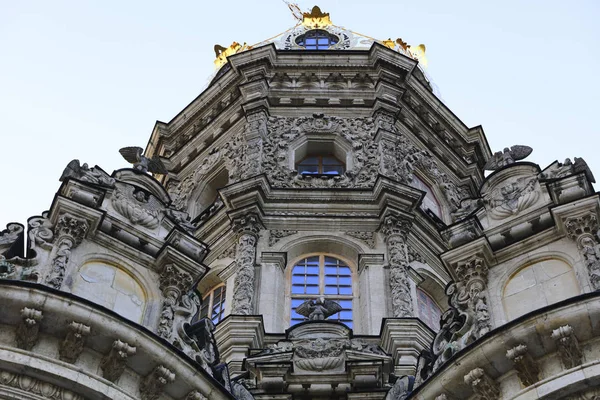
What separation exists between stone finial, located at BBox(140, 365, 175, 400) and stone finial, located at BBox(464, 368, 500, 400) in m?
4.68

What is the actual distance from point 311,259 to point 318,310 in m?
5.40

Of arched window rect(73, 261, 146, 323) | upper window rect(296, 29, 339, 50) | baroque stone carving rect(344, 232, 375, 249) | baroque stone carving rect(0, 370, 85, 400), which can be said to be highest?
upper window rect(296, 29, 339, 50)

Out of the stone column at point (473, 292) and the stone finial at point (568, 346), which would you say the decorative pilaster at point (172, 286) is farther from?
the stone finial at point (568, 346)

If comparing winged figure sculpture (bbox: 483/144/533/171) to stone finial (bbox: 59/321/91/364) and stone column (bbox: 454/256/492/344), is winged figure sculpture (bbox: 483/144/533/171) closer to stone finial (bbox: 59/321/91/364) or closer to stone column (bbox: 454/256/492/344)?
stone column (bbox: 454/256/492/344)

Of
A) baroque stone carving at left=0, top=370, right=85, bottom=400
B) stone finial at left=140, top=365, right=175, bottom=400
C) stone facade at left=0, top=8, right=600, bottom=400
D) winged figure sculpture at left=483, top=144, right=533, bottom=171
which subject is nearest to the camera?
baroque stone carving at left=0, top=370, right=85, bottom=400

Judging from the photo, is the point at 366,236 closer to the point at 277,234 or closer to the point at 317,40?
the point at 277,234

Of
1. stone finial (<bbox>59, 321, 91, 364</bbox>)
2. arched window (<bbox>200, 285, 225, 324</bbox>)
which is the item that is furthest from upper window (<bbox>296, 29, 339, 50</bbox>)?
stone finial (<bbox>59, 321, 91, 364</bbox>)

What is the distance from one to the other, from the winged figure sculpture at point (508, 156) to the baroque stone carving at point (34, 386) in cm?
1080

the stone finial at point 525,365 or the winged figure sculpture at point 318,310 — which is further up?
the winged figure sculpture at point 318,310

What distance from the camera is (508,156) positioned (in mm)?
26156

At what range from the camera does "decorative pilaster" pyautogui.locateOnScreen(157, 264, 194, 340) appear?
22330mm

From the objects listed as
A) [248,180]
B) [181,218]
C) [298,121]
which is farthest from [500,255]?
[298,121]

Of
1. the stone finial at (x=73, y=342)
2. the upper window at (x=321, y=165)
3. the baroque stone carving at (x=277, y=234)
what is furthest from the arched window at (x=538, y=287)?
the upper window at (x=321, y=165)

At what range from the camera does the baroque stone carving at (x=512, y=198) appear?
2394 centimetres
